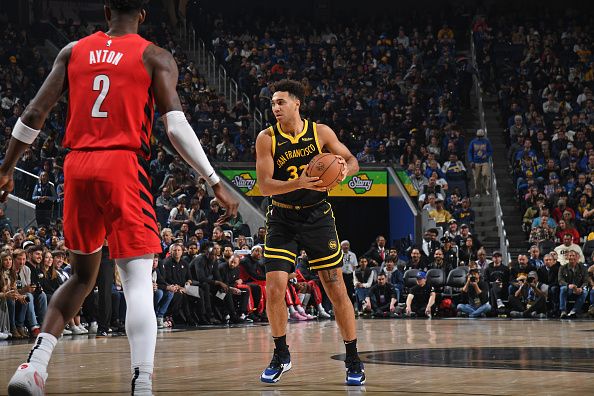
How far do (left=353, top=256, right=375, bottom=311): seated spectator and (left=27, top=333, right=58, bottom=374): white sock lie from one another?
13871 mm

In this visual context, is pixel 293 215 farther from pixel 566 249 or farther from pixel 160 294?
pixel 566 249

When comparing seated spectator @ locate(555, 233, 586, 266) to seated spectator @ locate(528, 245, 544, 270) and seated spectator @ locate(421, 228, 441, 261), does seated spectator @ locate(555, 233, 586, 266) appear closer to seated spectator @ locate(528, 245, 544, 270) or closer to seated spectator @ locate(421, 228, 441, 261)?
seated spectator @ locate(528, 245, 544, 270)

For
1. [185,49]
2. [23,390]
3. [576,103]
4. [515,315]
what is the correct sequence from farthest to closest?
[185,49]
[576,103]
[515,315]
[23,390]

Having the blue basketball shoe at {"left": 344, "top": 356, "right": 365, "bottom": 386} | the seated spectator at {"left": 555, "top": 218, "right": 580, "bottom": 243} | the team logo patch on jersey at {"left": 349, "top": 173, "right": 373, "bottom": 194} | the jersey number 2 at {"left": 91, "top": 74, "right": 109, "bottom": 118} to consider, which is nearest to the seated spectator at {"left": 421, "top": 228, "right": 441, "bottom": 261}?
the seated spectator at {"left": 555, "top": 218, "right": 580, "bottom": 243}

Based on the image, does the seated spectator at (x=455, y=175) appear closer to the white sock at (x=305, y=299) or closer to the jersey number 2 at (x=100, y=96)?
the white sock at (x=305, y=299)

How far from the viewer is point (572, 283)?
54.5 ft

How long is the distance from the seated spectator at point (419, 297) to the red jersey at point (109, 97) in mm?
13548

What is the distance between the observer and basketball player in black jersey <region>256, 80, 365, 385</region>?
22.5 ft

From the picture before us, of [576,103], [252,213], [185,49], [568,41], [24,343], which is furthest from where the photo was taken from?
[185,49]

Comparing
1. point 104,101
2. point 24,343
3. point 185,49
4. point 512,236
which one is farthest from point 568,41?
point 104,101

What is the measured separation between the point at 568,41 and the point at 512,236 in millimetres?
8968

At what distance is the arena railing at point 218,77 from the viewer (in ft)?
82.6

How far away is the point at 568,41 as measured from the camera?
27.5 metres

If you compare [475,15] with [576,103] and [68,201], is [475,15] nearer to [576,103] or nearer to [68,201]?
[576,103]
